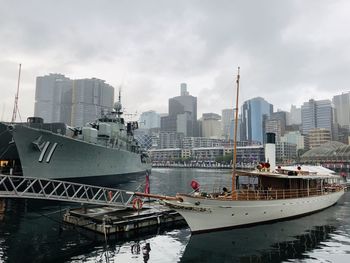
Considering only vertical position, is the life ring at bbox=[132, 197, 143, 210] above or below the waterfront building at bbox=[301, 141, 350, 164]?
below

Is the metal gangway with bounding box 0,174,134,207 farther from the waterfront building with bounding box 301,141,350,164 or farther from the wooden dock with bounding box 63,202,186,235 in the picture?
the waterfront building with bounding box 301,141,350,164

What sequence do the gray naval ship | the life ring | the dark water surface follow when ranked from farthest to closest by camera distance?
the gray naval ship
the life ring
the dark water surface

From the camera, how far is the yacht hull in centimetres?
1870

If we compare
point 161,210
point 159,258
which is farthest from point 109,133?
point 159,258

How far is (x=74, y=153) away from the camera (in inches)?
1604

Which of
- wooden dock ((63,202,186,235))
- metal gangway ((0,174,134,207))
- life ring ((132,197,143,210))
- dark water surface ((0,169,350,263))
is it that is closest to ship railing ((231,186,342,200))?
dark water surface ((0,169,350,263))

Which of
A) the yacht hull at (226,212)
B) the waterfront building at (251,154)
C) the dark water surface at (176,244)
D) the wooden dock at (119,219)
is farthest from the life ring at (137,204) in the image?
the waterfront building at (251,154)

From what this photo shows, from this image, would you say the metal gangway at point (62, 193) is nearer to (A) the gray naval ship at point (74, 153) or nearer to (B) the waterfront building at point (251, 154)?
(A) the gray naval ship at point (74, 153)

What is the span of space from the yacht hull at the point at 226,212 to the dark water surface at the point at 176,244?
0.61 m

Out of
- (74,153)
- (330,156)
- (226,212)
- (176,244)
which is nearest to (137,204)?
(176,244)

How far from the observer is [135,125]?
262 ft

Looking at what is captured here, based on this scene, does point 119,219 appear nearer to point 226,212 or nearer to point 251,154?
point 226,212

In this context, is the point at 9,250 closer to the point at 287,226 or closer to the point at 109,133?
the point at 287,226

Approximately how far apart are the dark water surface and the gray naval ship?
1308 centimetres
